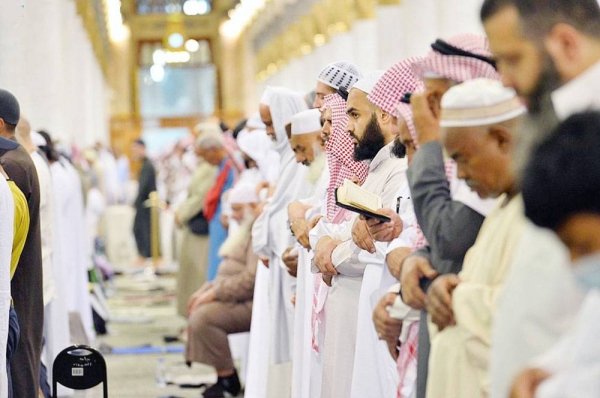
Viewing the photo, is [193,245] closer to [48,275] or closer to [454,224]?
[48,275]

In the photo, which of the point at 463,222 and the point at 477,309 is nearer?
the point at 477,309

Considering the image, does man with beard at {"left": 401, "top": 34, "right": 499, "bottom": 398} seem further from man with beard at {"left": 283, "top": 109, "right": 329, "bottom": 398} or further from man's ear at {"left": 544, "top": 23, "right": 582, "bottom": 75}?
man with beard at {"left": 283, "top": 109, "right": 329, "bottom": 398}

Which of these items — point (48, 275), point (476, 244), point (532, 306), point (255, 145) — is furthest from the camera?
point (255, 145)

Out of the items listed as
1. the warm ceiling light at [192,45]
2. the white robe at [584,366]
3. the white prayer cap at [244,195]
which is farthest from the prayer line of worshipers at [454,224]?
the warm ceiling light at [192,45]

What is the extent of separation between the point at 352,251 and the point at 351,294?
0.33m

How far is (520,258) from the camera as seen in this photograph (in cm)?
268

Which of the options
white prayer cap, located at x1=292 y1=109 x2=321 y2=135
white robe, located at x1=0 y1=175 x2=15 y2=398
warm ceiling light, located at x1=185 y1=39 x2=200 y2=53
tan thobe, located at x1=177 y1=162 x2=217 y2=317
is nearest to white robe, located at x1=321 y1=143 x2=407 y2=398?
white prayer cap, located at x1=292 y1=109 x2=321 y2=135

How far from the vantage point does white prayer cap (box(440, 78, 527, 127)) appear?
10.7 ft

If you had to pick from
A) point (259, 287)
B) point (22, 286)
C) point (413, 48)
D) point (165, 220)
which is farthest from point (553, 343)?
point (165, 220)

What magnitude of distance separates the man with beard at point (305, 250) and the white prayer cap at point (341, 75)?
0.25 m

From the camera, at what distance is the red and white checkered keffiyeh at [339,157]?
220 inches

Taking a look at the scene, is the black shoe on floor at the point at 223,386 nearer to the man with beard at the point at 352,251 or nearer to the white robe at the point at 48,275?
the white robe at the point at 48,275

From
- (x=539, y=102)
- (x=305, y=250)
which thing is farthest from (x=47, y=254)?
(x=539, y=102)

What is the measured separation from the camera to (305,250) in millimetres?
6309
